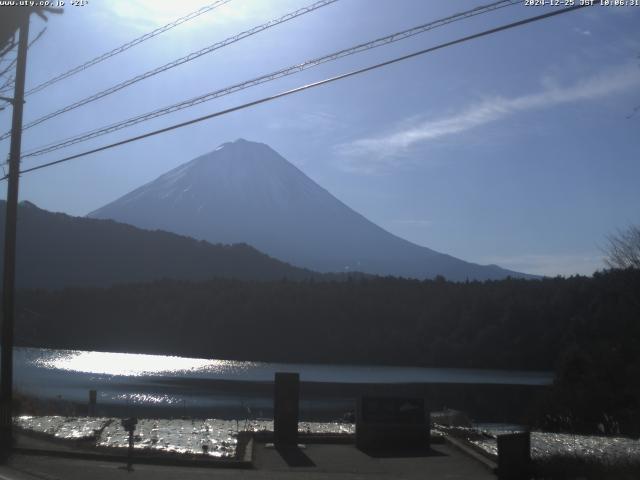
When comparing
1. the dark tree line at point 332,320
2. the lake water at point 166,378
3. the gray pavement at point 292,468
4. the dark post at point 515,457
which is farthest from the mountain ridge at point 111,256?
the dark post at point 515,457

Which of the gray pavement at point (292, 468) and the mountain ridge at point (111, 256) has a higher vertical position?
the mountain ridge at point (111, 256)

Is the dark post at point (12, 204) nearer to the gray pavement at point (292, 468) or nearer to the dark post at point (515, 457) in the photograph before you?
the gray pavement at point (292, 468)

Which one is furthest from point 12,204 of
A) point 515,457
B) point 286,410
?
point 515,457

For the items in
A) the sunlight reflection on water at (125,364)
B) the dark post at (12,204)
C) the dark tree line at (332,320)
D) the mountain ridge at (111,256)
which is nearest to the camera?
the dark post at (12,204)

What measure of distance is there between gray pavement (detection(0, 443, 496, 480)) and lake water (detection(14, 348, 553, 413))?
58.2ft

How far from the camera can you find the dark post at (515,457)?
40.7ft

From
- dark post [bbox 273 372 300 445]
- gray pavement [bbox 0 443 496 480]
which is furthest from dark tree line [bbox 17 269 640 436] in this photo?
gray pavement [bbox 0 443 496 480]

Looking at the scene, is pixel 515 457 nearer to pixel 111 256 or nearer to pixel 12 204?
pixel 12 204

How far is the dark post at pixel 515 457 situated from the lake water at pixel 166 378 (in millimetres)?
21324

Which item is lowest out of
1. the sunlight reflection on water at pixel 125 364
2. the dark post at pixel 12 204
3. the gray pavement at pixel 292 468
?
the sunlight reflection on water at pixel 125 364

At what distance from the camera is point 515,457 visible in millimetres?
12484

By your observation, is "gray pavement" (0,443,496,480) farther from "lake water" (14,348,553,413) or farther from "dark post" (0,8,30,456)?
"lake water" (14,348,553,413)

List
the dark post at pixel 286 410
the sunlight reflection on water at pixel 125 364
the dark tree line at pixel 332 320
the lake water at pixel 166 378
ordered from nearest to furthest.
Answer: the dark post at pixel 286 410 → the lake water at pixel 166 378 → the sunlight reflection on water at pixel 125 364 → the dark tree line at pixel 332 320

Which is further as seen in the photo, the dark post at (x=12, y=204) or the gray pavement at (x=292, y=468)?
the dark post at (x=12, y=204)
